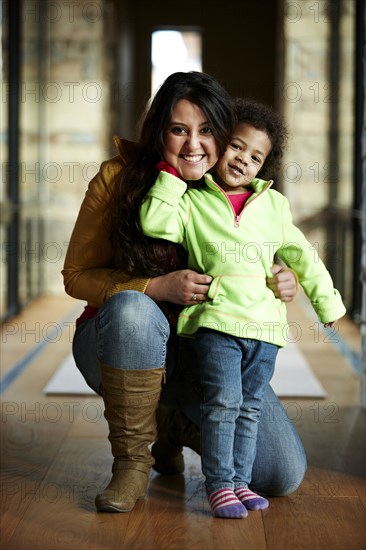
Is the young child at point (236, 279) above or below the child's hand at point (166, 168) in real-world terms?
below

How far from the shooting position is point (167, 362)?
7.44 ft

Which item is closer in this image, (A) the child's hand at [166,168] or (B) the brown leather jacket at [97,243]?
(A) the child's hand at [166,168]

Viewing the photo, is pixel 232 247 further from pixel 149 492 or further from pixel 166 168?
pixel 149 492

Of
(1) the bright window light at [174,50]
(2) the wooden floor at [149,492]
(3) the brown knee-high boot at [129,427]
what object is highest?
(1) the bright window light at [174,50]

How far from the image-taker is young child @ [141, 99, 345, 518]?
6.80ft

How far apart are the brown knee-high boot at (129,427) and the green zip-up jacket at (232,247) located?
0.16 metres

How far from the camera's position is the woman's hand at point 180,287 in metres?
2.09

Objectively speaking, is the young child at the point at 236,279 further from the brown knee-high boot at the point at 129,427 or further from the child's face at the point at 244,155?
the brown knee-high boot at the point at 129,427

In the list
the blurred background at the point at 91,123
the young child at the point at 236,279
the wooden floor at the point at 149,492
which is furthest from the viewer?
the blurred background at the point at 91,123

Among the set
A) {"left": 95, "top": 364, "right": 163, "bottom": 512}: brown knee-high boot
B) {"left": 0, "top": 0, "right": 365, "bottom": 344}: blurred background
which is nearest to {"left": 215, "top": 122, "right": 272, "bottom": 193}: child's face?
{"left": 95, "top": 364, "right": 163, "bottom": 512}: brown knee-high boot

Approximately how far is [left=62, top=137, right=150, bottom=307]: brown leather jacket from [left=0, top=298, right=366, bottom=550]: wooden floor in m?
0.51

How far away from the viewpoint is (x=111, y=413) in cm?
215

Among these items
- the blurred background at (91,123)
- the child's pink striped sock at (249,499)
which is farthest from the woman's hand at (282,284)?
the blurred background at (91,123)

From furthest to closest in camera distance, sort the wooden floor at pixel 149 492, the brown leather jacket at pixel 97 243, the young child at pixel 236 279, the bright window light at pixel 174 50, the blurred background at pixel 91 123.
A: the bright window light at pixel 174 50
the blurred background at pixel 91 123
the brown leather jacket at pixel 97 243
the young child at pixel 236 279
the wooden floor at pixel 149 492
